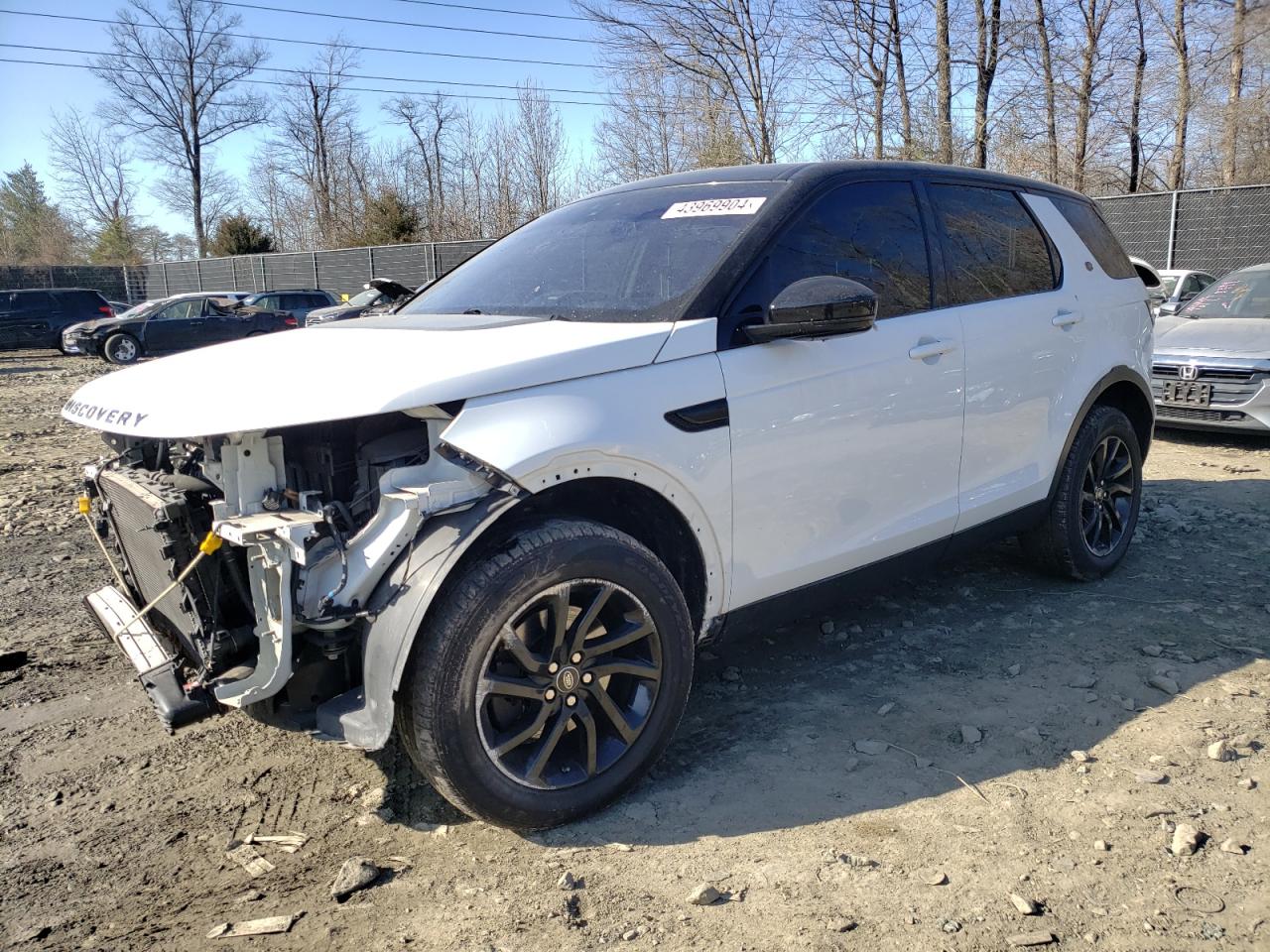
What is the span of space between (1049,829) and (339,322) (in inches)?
117

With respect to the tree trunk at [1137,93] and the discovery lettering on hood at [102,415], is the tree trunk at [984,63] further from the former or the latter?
the discovery lettering on hood at [102,415]

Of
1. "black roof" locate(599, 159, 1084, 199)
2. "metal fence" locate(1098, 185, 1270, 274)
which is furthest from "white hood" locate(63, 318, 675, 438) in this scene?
"metal fence" locate(1098, 185, 1270, 274)

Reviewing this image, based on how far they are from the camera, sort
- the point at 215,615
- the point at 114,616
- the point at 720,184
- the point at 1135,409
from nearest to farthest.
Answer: the point at 215,615 < the point at 114,616 < the point at 720,184 < the point at 1135,409

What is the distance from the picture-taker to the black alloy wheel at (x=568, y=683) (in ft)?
8.56

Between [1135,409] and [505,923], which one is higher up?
[1135,409]

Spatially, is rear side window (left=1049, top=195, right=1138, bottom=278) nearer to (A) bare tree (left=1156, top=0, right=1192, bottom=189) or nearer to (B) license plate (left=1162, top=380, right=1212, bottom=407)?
(B) license plate (left=1162, top=380, right=1212, bottom=407)

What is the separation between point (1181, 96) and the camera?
25734 millimetres

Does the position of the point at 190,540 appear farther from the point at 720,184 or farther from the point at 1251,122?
the point at 1251,122

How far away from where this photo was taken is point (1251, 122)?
2438cm

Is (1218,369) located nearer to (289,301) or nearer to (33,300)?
(289,301)

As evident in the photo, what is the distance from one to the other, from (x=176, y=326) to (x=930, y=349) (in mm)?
21351

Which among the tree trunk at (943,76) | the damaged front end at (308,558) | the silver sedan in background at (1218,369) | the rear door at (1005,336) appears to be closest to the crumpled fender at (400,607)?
A: the damaged front end at (308,558)

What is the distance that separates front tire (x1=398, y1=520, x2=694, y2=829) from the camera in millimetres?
2482

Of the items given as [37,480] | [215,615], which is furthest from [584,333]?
[37,480]
